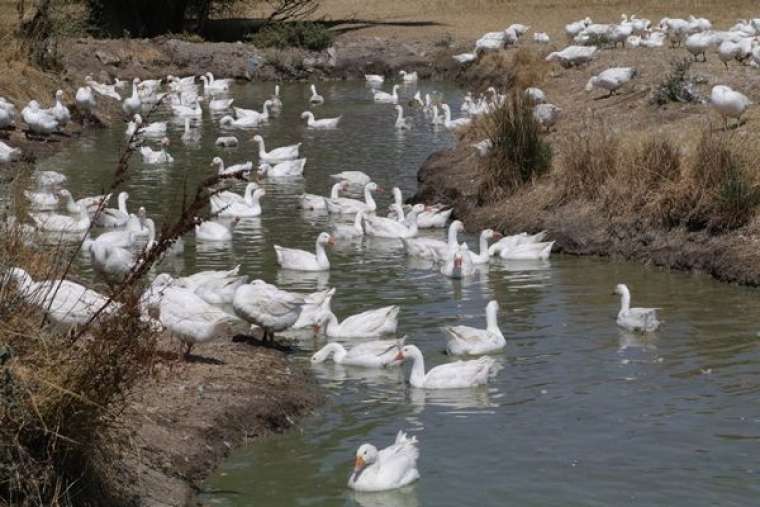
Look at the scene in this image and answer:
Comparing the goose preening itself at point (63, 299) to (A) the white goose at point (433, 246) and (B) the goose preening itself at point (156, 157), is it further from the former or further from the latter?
(B) the goose preening itself at point (156, 157)

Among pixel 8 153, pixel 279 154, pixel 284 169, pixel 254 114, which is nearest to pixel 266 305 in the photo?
pixel 8 153

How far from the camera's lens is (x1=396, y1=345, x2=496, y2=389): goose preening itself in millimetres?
12422

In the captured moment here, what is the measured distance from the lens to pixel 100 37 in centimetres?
4625

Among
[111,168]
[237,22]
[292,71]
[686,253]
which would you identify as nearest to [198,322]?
[686,253]

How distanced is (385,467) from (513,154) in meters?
11.2

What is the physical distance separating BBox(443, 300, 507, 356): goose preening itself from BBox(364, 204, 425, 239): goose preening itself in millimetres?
5663

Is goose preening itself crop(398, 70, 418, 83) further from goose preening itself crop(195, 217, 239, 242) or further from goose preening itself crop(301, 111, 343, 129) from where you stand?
goose preening itself crop(195, 217, 239, 242)

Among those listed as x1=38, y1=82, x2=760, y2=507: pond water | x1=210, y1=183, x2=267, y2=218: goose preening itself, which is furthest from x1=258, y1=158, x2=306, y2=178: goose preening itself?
x1=38, y1=82, x2=760, y2=507: pond water

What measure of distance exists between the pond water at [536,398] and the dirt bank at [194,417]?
20 cm

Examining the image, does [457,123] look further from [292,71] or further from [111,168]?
[292,71]

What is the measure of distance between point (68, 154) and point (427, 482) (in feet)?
60.6

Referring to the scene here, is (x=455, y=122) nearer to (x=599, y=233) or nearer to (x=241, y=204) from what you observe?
(x=241, y=204)

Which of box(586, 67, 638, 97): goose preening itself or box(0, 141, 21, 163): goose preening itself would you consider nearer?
box(0, 141, 21, 163): goose preening itself

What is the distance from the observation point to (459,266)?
1686 centimetres
